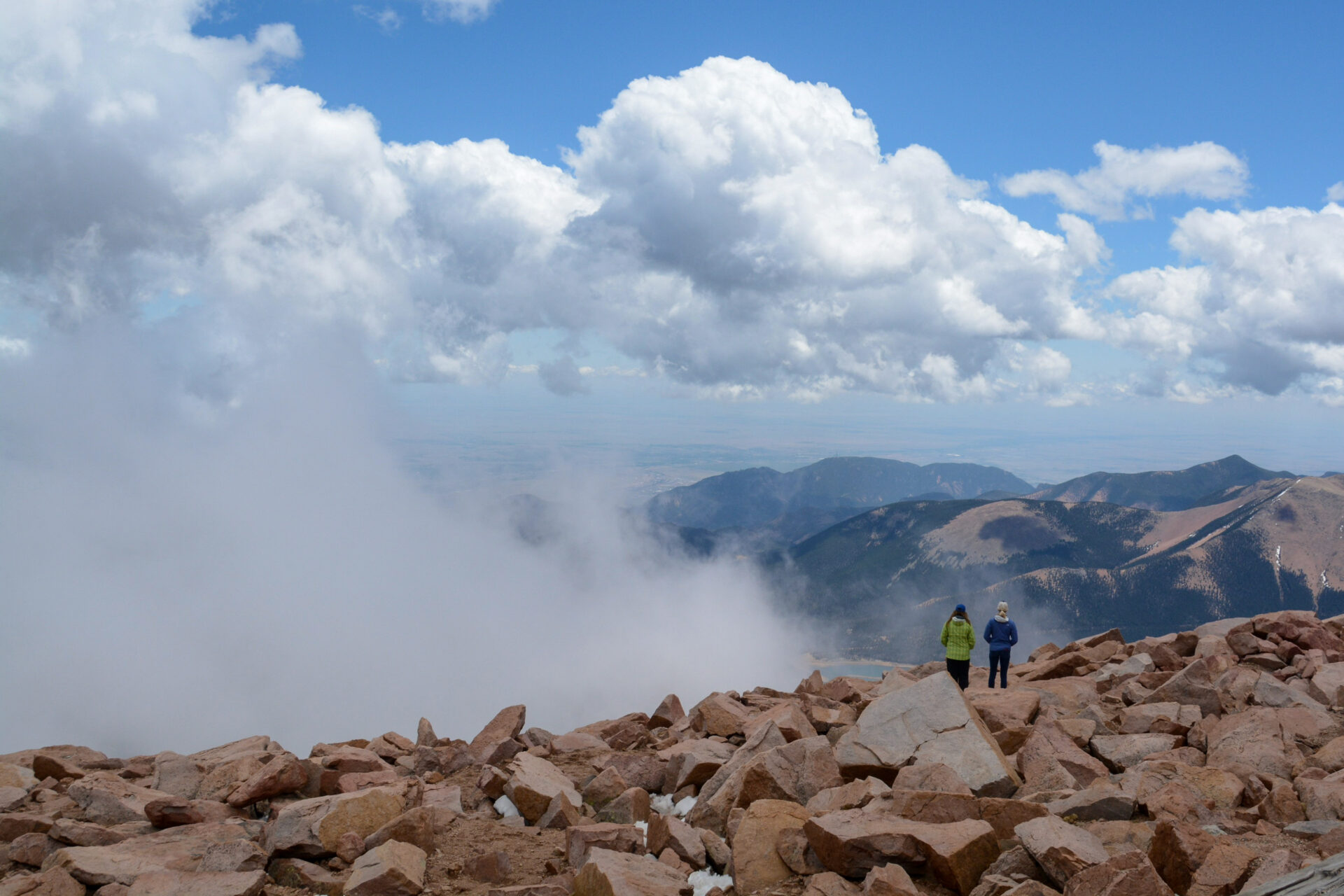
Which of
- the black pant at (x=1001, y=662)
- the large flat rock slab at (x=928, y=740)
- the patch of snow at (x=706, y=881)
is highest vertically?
the large flat rock slab at (x=928, y=740)

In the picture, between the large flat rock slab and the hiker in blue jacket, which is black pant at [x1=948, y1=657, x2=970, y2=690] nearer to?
the hiker in blue jacket

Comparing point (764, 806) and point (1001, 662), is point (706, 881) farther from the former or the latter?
point (1001, 662)

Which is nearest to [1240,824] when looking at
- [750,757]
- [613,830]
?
[750,757]

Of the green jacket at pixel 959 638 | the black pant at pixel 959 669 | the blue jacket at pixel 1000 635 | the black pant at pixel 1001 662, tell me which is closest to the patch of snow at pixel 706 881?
the green jacket at pixel 959 638

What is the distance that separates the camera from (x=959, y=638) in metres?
24.8

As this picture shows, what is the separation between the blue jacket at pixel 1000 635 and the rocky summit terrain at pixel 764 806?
616 centimetres

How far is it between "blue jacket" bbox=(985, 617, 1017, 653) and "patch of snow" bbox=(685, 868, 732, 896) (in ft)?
61.2

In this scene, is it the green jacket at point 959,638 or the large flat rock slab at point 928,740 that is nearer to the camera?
the large flat rock slab at point 928,740

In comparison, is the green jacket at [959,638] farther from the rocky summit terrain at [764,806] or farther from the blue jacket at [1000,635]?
the rocky summit terrain at [764,806]

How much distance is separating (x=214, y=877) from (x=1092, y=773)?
562 inches

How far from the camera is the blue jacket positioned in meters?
27.0

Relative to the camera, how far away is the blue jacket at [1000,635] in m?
27.0

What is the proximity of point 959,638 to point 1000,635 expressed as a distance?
3510mm

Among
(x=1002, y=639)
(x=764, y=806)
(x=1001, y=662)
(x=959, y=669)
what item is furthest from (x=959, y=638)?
(x=764, y=806)
